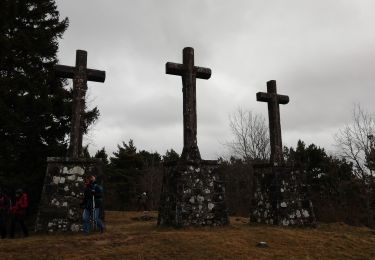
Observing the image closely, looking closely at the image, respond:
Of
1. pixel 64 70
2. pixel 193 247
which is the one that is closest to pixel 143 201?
pixel 64 70

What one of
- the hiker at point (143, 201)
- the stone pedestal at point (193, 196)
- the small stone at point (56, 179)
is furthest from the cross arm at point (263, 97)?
the hiker at point (143, 201)

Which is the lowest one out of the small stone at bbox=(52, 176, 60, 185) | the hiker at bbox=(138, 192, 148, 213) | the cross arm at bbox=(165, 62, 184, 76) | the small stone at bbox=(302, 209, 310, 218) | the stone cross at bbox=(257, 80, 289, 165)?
the small stone at bbox=(302, 209, 310, 218)

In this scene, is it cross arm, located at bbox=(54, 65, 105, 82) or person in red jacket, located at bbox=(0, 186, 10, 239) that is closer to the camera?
person in red jacket, located at bbox=(0, 186, 10, 239)

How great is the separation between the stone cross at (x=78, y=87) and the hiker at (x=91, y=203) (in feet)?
5.28

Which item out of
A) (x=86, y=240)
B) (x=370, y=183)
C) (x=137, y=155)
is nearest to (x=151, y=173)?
(x=137, y=155)

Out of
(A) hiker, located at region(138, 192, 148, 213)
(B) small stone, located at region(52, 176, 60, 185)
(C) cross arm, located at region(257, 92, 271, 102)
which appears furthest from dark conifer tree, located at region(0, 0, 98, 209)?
(A) hiker, located at region(138, 192, 148, 213)

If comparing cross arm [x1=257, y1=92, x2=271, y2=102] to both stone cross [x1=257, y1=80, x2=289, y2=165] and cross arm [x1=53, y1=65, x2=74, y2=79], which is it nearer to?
stone cross [x1=257, y1=80, x2=289, y2=165]

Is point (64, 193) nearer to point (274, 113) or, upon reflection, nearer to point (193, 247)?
point (193, 247)

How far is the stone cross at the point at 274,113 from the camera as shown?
578 inches

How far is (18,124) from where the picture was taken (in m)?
15.0

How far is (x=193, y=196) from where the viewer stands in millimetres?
11938

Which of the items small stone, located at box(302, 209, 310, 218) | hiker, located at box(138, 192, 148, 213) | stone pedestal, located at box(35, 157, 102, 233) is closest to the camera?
stone pedestal, located at box(35, 157, 102, 233)

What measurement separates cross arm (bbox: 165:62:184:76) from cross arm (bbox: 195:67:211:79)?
60cm

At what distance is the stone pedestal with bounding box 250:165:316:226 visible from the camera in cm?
1362
